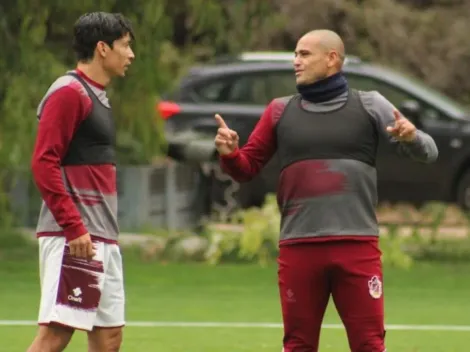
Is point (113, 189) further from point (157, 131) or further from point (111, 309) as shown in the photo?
point (157, 131)

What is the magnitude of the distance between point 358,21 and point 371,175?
720 inches

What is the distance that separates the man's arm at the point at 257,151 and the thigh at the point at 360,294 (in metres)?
0.55

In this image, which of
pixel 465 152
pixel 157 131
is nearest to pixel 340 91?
pixel 157 131

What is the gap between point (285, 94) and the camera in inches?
728

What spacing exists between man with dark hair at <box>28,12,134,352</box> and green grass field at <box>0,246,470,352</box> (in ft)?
8.77

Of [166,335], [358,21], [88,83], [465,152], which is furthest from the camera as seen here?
[358,21]

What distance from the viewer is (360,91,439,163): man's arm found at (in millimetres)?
6680

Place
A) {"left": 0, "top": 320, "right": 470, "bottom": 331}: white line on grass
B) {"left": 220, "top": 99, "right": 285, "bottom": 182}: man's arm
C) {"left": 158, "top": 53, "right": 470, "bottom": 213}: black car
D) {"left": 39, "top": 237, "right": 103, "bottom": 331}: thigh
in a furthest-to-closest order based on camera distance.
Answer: {"left": 158, "top": 53, "right": 470, "bottom": 213}: black car
{"left": 0, "top": 320, "right": 470, "bottom": 331}: white line on grass
{"left": 220, "top": 99, "right": 285, "bottom": 182}: man's arm
{"left": 39, "top": 237, "right": 103, "bottom": 331}: thigh

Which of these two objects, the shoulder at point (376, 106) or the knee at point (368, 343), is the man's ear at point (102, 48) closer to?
the shoulder at point (376, 106)

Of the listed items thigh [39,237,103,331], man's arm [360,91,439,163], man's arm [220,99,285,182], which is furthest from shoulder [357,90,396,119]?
thigh [39,237,103,331]

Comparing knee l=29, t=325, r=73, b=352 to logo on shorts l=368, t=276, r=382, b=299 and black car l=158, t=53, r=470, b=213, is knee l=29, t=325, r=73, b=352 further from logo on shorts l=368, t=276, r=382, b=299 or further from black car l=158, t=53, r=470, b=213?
black car l=158, t=53, r=470, b=213

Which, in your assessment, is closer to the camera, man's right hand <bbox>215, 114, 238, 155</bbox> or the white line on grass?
man's right hand <bbox>215, 114, 238, 155</bbox>

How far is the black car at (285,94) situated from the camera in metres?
18.2

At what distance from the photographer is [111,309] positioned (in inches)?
267
